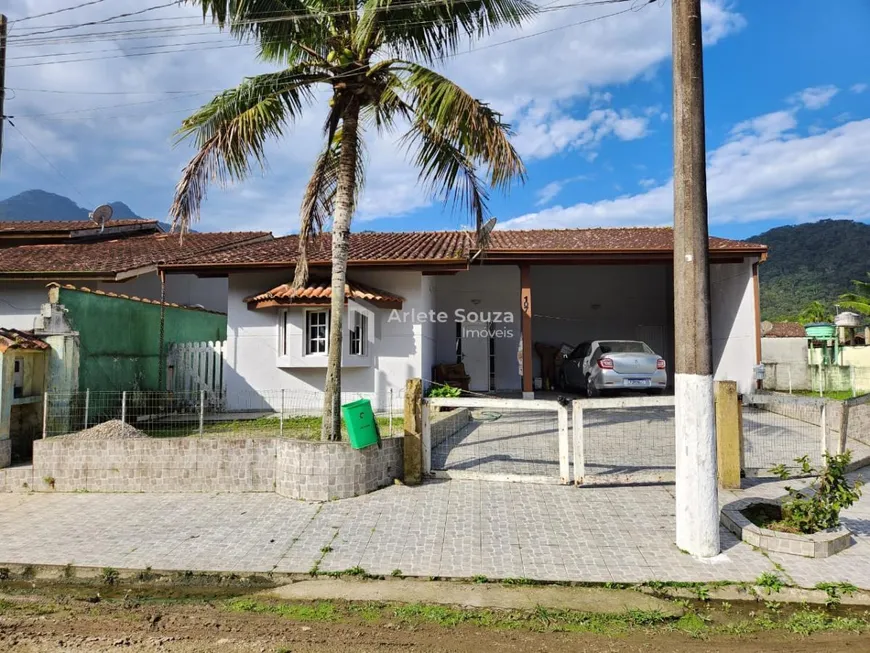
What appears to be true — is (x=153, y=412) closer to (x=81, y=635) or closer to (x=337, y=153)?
(x=337, y=153)

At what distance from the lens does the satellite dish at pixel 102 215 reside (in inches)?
733

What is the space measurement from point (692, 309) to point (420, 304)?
23.9 feet

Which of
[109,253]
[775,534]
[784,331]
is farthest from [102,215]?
[784,331]

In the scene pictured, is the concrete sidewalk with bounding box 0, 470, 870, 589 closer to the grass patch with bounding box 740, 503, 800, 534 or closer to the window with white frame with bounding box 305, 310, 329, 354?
the grass patch with bounding box 740, 503, 800, 534

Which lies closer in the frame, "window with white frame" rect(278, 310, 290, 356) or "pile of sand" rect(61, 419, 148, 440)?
"pile of sand" rect(61, 419, 148, 440)

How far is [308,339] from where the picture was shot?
11336 millimetres

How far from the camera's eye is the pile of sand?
743 cm

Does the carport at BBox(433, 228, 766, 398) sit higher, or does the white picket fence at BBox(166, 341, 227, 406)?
the carport at BBox(433, 228, 766, 398)

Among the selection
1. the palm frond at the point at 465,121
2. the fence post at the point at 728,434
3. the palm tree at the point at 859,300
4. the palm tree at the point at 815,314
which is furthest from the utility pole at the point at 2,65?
the palm tree at the point at 815,314

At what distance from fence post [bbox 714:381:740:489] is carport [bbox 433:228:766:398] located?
6128mm

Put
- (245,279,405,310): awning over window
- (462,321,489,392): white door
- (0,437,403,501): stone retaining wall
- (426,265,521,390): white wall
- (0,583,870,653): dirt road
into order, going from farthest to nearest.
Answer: (426,265,521,390): white wall
(462,321,489,392): white door
(245,279,405,310): awning over window
(0,437,403,501): stone retaining wall
(0,583,870,653): dirt road

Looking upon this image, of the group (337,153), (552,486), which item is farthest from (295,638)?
(337,153)

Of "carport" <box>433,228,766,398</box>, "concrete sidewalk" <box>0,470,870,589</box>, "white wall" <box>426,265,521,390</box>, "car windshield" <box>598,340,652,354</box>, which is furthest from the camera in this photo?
"white wall" <box>426,265,521,390</box>

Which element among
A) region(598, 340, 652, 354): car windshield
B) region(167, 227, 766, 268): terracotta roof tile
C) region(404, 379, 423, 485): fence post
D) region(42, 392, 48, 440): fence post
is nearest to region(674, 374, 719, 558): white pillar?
region(404, 379, 423, 485): fence post
